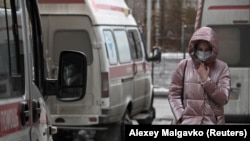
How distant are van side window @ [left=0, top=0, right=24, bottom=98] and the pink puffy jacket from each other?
6.21 ft

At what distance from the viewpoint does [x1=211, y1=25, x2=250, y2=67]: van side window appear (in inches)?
423

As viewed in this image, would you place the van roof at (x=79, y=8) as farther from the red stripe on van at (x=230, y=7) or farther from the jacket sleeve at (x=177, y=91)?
the jacket sleeve at (x=177, y=91)

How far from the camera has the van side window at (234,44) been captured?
10.7m

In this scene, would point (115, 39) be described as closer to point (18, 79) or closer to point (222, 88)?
point (222, 88)

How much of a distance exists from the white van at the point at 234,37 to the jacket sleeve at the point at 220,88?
525 cm

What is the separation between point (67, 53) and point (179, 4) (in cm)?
3887

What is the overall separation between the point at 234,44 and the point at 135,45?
2420mm

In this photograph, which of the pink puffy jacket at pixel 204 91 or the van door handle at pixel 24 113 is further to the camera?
the pink puffy jacket at pixel 204 91

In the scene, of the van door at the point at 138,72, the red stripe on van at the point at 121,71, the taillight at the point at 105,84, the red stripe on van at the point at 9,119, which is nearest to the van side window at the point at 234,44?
the red stripe on van at the point at 121,71

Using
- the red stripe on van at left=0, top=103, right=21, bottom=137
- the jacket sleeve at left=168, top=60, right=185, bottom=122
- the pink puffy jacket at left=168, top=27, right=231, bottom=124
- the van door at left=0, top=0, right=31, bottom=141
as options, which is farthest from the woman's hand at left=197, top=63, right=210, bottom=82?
the red stripe on van at left=0, top=103, right=21, bottom=137

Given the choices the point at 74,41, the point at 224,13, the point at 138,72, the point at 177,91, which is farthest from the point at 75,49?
the point at 177,91

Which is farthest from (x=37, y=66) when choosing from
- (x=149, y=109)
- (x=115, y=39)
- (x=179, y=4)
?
(x=179, y=4)

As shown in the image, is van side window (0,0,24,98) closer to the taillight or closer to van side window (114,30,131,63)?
the taillight

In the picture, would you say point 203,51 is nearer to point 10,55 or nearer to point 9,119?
point 10,55
